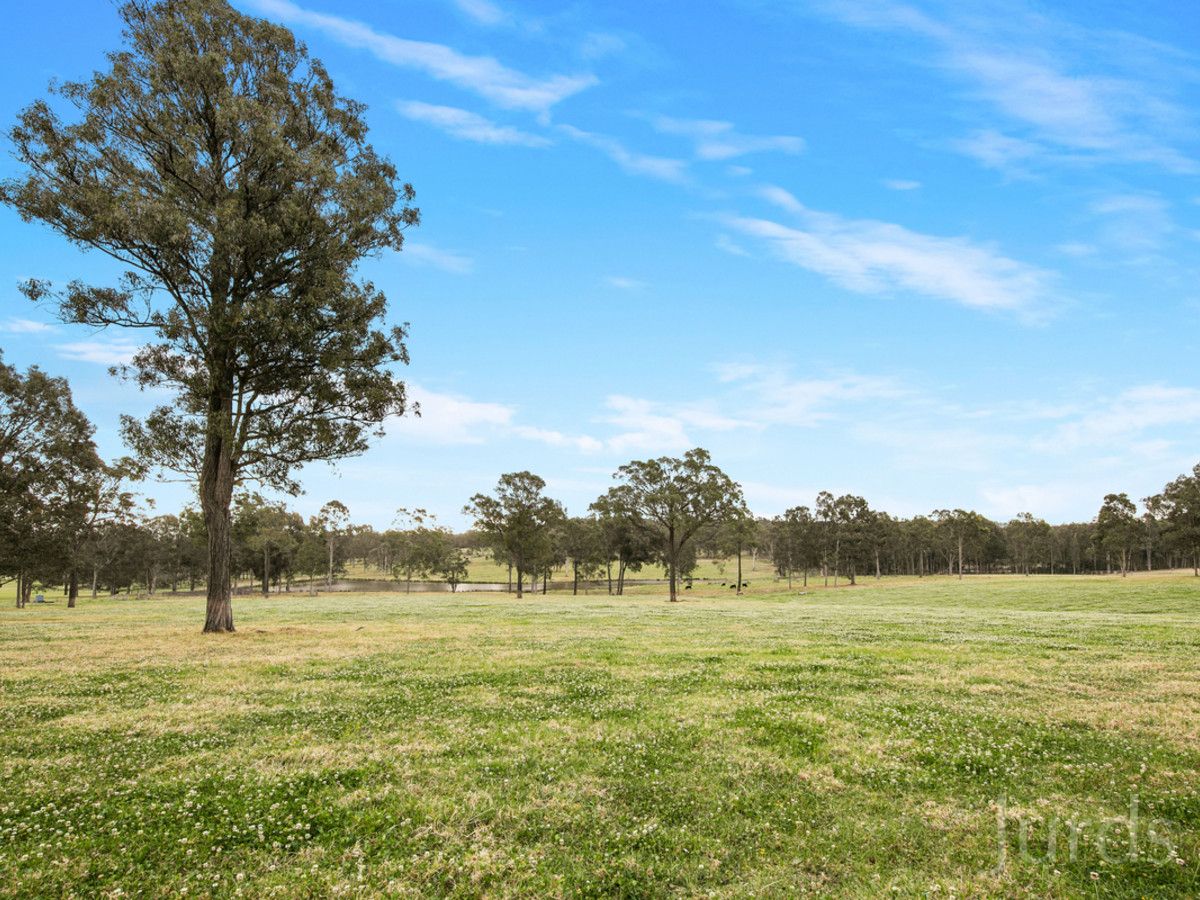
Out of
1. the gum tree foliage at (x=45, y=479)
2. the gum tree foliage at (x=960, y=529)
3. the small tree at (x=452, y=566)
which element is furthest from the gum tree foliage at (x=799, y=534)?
the gum tree foliage at (x=45, y=479)

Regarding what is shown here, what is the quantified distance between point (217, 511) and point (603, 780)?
25.6 metres

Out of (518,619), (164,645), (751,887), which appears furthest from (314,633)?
(751,887)

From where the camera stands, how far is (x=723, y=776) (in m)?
8.62

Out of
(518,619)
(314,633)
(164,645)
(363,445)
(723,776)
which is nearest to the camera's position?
(723,776)

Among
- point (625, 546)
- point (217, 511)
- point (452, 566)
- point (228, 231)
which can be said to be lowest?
point (452, 566)

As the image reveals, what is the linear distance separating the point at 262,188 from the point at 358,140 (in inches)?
242

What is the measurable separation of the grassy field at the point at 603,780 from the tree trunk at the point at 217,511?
9.88 metres

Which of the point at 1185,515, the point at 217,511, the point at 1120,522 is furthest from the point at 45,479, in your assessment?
the point at 1120,522

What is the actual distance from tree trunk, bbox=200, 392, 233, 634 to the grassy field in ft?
32.4

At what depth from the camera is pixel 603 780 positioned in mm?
8438

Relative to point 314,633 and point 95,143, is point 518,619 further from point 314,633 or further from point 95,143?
point 95,143

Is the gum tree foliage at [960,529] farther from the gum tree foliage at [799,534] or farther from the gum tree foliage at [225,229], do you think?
the gum tree foliage at [225,229]

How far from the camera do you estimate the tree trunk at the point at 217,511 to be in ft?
90.0

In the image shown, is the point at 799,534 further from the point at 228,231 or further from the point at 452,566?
the point at 228,231
